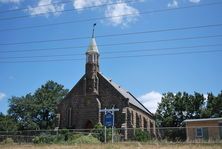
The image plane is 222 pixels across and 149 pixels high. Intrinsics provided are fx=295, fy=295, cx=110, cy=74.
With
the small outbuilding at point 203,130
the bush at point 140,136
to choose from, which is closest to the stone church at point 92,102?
the bush at point 140,136

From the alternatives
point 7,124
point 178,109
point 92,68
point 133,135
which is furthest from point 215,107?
point 7,124

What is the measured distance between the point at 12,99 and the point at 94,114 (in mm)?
37751

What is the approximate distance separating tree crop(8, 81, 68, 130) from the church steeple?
2853 centimetres

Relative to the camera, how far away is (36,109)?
7425 centimetres

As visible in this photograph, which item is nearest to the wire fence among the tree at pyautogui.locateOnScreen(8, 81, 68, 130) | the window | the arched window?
the window

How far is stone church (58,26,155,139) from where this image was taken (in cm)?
4553

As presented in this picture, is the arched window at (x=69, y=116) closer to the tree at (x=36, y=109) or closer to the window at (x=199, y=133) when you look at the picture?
the window at (x=199, y=133)

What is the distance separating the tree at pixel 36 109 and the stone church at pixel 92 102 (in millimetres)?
26017

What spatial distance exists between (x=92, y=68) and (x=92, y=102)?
19.0 ft

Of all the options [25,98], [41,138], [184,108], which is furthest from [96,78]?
[25,98]

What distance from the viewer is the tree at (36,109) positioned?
73.8 m

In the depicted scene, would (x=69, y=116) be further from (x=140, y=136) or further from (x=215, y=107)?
(x=215, y=107)

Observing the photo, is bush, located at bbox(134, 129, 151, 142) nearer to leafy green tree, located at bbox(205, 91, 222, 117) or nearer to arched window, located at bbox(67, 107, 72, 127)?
arched window, located at bbox(67, 107, 72, 127)

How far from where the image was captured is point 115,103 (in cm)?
4619
